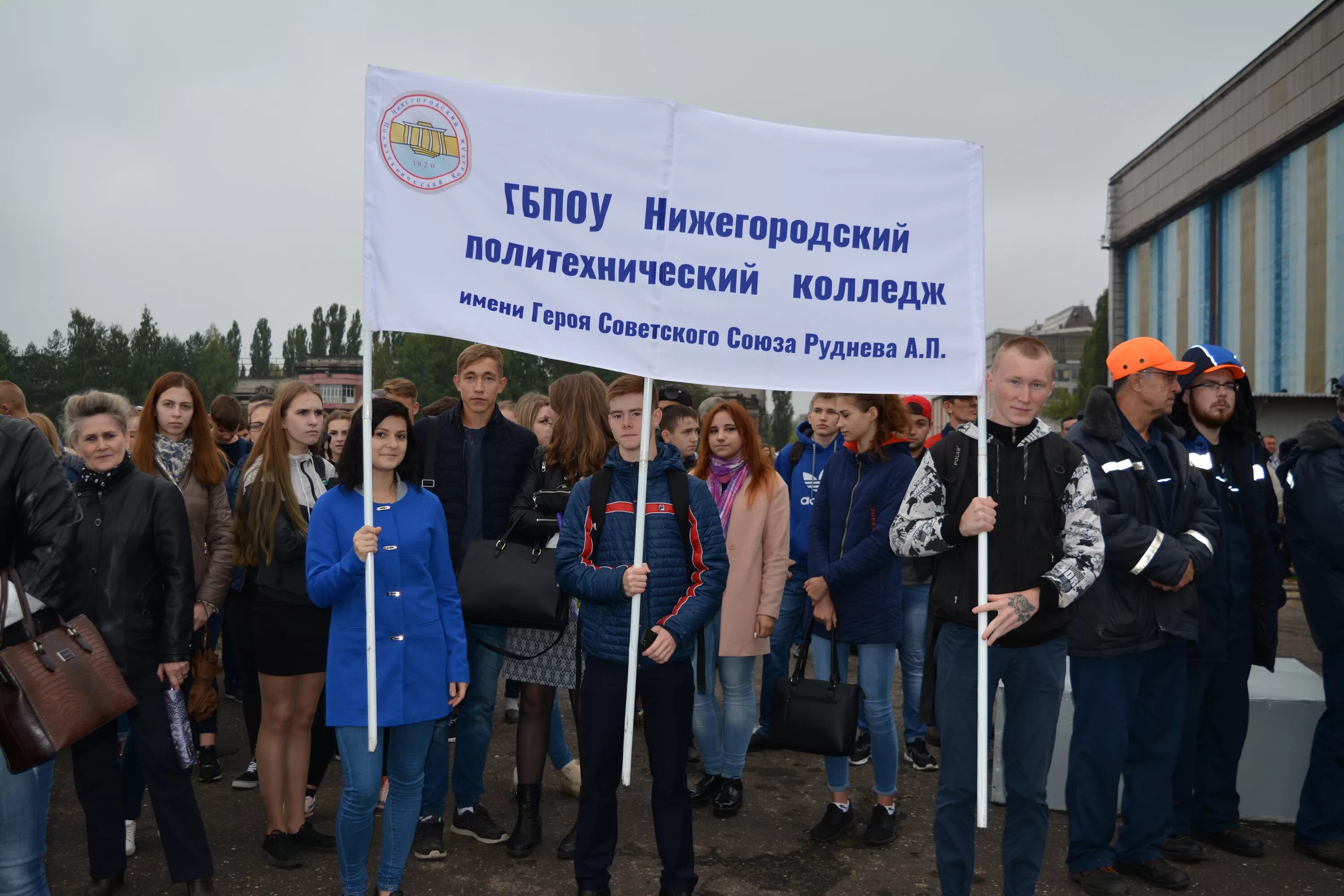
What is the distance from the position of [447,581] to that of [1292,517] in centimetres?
397

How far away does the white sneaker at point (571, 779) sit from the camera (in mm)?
5625

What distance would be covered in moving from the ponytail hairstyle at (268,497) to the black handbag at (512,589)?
89cm

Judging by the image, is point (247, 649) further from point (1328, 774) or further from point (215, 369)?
point (215, 369)

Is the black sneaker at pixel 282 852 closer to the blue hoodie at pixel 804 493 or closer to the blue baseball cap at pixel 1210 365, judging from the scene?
the blue hoodie at pixel 804 493

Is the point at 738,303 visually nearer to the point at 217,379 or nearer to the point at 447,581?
the point at 447,581

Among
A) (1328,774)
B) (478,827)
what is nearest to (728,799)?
(478,827)

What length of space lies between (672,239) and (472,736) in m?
2.64

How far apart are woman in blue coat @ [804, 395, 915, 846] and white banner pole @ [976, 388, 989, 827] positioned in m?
1.19

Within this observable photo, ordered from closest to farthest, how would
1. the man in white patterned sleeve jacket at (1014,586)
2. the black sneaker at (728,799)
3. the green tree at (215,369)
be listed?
the man in white patterned sleeve jacket at (1014,586)
the black sneaker at (728,799)
the green tree at (215,369)

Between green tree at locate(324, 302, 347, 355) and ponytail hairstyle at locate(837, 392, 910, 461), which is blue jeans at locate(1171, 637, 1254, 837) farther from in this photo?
green tree at locate(324, 302, 347, 355)

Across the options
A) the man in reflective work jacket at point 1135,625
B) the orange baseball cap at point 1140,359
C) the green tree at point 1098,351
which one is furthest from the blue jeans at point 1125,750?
the green tree at point 1098,351

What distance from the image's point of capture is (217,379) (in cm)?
9100

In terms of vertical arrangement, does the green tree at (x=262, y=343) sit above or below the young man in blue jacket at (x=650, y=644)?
above

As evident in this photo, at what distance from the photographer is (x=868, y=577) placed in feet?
17.2
